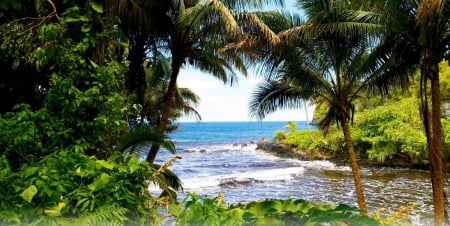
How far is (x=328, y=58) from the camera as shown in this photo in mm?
8094

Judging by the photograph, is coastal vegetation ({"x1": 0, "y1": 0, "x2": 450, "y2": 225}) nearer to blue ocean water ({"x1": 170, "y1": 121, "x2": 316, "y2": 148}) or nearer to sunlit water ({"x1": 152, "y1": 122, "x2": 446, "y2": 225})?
sunlit water ({"x1": 152, "y1": 122, "x2": 446, "y2": 225})

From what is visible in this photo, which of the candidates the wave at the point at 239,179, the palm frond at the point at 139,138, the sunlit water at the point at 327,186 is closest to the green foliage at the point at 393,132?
the sunlit water at the point at 327,186

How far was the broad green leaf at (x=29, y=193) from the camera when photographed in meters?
1.91

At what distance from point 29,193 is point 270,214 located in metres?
1.25

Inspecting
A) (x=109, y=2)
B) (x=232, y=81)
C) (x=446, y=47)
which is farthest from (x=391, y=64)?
(x=109, y=2)

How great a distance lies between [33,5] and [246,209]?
3032 mm

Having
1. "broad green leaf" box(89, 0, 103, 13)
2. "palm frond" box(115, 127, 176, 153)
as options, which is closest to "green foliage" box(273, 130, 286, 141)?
"palm frond" box(115, 127, 176, 153)

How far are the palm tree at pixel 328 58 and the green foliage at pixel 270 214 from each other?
19.5 ft

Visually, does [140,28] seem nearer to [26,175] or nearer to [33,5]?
[33,5]

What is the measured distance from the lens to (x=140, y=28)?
7035 mm

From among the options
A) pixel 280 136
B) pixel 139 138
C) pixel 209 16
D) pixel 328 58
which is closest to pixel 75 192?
pixel 139 138

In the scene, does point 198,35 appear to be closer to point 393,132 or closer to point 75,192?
point 75,192

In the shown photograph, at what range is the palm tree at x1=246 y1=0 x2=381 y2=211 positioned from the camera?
7.54 metres

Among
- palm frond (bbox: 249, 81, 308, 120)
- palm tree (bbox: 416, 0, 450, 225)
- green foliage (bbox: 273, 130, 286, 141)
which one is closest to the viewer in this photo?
palm tree (bbox: 416, 0, 450, 225)
